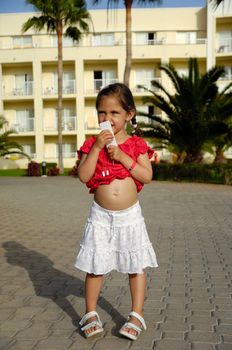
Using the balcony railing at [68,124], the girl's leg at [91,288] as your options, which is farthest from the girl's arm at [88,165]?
the balcony railing at [68,124]

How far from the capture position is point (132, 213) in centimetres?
344

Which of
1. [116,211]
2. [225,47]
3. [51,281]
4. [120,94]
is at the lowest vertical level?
[51,281]

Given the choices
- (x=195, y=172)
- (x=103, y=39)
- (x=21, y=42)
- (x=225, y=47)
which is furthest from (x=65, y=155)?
(x=195, y=172)

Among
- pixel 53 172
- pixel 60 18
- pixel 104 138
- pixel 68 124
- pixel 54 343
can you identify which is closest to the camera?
pixel 104 138

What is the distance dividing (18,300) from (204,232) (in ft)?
15.3

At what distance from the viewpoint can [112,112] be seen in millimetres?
3309

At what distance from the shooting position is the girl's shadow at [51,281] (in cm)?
416

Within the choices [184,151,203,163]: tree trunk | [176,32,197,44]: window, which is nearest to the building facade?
[176,32,197,44]: window

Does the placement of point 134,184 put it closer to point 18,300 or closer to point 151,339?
point 151,339

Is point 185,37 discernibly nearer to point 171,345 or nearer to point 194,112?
point 194,112

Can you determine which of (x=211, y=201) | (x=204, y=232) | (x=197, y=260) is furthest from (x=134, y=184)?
(x=211, y=201)

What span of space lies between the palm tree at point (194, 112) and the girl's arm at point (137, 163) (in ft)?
56.4

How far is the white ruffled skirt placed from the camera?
11.1 ft

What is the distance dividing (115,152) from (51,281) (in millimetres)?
2407
